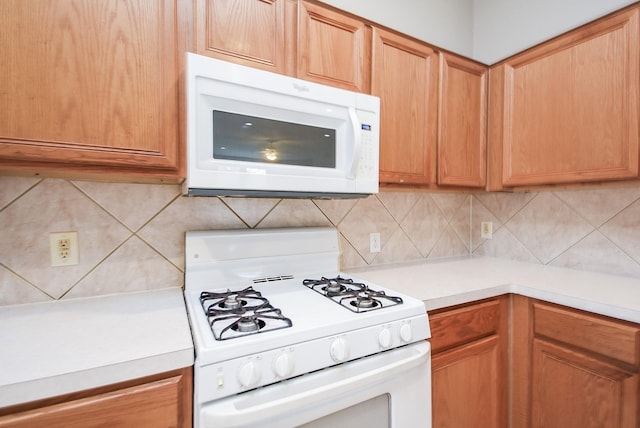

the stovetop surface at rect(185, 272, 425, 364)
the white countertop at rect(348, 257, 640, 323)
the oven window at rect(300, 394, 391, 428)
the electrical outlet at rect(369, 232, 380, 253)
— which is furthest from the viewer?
the electrical outlet at rect(369, 232, 380, 253)

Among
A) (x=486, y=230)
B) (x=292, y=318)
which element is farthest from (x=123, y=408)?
(x=486, y=230)

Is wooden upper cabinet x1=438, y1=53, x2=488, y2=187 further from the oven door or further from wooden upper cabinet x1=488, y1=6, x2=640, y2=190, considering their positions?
the oven door

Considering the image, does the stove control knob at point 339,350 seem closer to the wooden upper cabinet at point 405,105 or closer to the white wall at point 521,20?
the wooden upper cabinet at point 405,105

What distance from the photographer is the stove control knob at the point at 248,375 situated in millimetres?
707

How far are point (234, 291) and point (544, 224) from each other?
1.67 m

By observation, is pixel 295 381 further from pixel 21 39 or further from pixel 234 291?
pixel 21 39

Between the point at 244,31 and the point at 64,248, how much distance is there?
977mm

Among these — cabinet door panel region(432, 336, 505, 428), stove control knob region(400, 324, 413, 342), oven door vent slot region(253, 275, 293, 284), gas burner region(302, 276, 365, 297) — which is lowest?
cabinet door panel region(432, 336, 505, 428)

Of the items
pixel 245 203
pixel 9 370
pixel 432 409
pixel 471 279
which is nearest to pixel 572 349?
pixel 471 279

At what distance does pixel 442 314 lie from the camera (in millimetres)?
1151

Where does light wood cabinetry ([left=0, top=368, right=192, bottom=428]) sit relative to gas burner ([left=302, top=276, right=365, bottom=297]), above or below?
below

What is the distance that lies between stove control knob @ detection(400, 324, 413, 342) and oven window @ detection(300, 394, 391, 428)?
0.59ft

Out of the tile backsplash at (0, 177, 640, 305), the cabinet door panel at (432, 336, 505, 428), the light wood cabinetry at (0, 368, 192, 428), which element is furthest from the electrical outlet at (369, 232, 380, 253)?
the light wood cabinetry at (0, 368, 192, 428)

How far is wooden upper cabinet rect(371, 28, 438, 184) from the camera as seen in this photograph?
136cm
